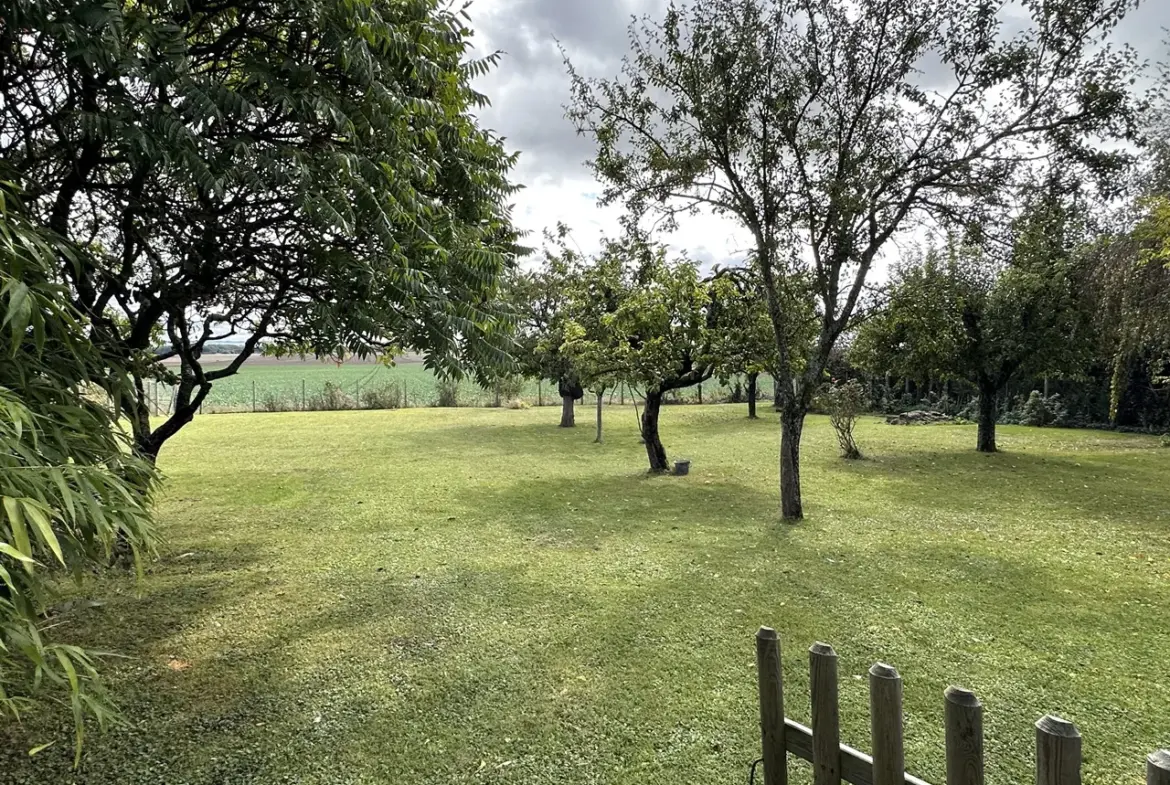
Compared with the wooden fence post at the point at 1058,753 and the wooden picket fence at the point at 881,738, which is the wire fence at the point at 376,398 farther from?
the wooden fence post at the point at 1058,753

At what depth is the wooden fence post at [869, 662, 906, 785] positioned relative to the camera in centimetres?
183

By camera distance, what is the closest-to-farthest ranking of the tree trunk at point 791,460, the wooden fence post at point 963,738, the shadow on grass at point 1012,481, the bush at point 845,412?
the wooden fence post at point 963,738, the tree trunk at point 791,460, the shadow on grass at point 1012,481, the bush at point 845,412

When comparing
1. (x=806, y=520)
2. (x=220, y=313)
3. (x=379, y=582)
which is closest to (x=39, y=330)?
(x=379, y=582)

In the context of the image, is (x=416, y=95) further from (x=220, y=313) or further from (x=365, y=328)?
(x=220, y=313)

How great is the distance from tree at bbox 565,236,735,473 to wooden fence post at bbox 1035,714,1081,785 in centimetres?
863

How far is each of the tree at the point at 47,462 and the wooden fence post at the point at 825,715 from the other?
83.6 inches

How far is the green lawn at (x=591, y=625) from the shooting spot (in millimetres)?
3076

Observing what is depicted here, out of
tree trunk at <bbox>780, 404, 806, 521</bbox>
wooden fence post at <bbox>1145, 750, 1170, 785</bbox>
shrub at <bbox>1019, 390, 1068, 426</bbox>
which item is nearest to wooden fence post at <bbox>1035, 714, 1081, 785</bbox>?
wooden fence post at <bbox>1145, 750, 1170, 785</bbox>

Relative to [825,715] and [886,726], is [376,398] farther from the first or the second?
[886,726]

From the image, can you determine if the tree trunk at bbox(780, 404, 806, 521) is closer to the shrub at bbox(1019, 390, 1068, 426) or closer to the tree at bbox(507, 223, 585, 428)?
the tree at bbox(507, 223, 585, 428)

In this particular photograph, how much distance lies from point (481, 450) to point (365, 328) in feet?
35.6

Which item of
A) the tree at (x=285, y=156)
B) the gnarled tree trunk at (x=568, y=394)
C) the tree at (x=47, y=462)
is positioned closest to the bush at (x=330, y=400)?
the gnarled tree trunk at (x=568, y=394)

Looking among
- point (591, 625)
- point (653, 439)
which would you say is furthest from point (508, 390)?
point (591, 625)

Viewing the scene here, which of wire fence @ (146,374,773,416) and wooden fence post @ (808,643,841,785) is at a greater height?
wire fence @ (146,374,773,416)
